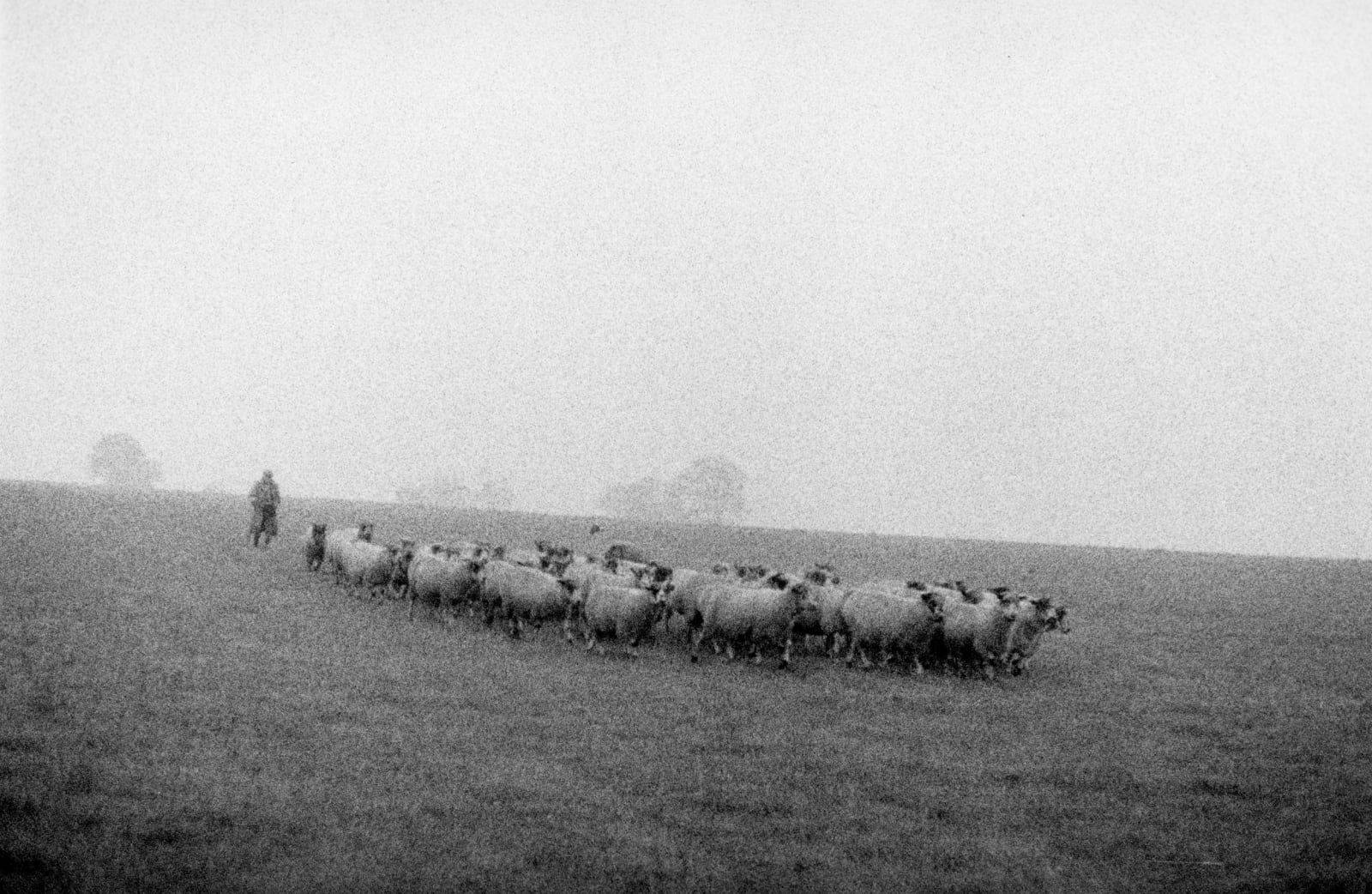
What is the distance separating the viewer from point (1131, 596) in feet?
91.2

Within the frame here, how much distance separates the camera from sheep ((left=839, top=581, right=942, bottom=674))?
14.7 m

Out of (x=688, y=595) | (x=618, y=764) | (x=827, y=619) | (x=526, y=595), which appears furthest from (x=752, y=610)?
(x=618, y=764)

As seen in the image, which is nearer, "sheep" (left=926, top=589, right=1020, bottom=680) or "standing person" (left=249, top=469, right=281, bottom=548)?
"sheep" (left=926, top=589, right=1020, bottom=680)

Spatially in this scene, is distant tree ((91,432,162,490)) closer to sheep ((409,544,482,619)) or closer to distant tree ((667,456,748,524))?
distant tree ((667,456,748,524))

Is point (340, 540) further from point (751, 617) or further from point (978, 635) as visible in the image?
point (978, 635)

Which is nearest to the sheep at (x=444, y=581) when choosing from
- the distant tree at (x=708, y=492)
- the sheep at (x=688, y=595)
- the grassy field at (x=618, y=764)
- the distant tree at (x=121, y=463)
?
the grassy field at (x=618, y=764)

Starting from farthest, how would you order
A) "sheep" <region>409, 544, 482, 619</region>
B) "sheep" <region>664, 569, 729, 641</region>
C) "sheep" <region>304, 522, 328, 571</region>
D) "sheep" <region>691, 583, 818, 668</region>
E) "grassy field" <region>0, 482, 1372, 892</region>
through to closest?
"sheep" <region>304, 522, 328, 571</region>, "sheep" <region>409, 544, 482, 619</region>, "sheep" <region>664, 569, 729, 641</region>, "sheep" <region>691, 583, 818, 668</region>, "grassy field" <region>0, 482, 1372, 892</region>

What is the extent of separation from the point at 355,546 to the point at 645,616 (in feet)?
29.2

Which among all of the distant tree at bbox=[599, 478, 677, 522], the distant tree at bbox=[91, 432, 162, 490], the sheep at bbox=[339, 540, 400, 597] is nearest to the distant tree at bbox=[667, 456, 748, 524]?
the distant tree at bbox=[599, 478, 677, 522]

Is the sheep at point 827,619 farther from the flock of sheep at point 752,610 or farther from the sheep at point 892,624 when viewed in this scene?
the sheep at point 892,624

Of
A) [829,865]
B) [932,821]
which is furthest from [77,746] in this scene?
[932,821]

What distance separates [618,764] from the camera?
8828 mm

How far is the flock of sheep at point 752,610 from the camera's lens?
1484 cm

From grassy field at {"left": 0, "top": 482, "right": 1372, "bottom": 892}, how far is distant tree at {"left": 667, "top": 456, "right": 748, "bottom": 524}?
82.6 m
